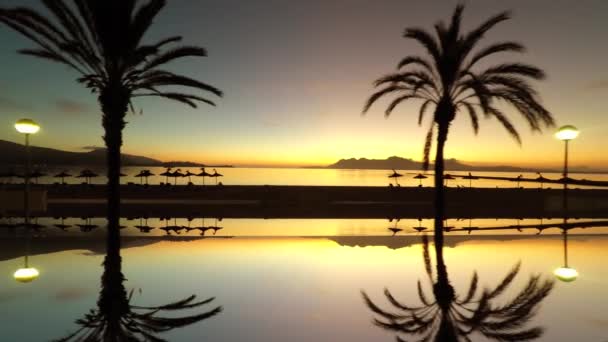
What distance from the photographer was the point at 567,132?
20438mm

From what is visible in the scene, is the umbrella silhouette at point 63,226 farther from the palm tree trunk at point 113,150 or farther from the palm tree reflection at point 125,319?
the palm tree reflection at point 125,319

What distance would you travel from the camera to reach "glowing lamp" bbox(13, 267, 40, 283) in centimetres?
823

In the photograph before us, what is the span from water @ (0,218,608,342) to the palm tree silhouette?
0.49 ft

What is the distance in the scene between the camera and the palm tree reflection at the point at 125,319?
5.47 m

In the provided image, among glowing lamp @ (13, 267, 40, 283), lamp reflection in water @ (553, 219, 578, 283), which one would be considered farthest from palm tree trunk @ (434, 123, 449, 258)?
glowing lamp @ (13, 267, 40, 283)

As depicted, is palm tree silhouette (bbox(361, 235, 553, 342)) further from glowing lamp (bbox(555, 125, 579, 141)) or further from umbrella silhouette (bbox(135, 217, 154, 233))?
glowing lamp (bbox(555, 125, 579, 141))

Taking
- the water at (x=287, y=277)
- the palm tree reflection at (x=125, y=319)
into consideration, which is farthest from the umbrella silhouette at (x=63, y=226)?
the palm tree reflection at (x=125, y=319)

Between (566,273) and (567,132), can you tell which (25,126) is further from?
(567,132)

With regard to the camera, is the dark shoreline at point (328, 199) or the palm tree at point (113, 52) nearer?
the palm tree at point (113, 52)

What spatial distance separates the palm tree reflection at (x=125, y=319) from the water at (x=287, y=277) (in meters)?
0.16

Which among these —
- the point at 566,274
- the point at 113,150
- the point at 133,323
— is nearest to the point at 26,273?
the point at 133,323

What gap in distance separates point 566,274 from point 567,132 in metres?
14.0

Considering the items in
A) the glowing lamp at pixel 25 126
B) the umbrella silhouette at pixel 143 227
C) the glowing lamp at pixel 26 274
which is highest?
the glowing lamp at pixel 25 126

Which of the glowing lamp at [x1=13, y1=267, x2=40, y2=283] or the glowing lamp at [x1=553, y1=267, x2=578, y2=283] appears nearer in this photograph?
the glowing lamp at [x1=13, y1=267, x2=40, y2=283]
